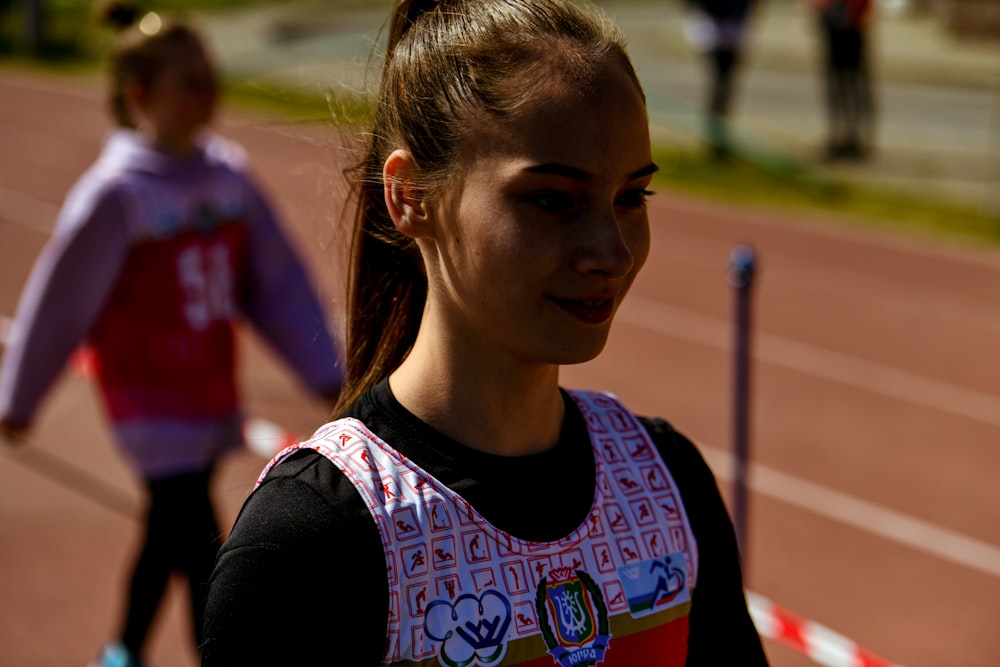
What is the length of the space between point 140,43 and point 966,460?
186 inches

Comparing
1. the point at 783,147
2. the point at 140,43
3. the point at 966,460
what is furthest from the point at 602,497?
the point at 783,147

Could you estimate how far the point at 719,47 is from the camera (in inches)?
564

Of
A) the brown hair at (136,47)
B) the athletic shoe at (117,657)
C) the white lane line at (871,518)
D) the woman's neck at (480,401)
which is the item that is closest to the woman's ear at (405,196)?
the woman's neck at (480,401)

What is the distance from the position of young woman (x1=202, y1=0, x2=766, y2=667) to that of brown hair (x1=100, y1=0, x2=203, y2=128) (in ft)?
7.24

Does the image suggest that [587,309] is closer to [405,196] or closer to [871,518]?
[405,196]

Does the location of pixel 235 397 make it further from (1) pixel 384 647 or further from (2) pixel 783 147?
(2) pixel 783 147

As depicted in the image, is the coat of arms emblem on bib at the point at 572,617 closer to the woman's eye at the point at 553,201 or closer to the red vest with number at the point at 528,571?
the red vest with number at the point at 528,571

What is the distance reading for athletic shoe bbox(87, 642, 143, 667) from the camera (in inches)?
155

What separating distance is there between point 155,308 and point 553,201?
7.96ft

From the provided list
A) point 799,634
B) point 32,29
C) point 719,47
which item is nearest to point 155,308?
point 799,634

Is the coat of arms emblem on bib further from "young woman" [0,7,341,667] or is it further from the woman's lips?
"young woman" [0,7,341,667]

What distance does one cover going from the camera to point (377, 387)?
5.99 ft

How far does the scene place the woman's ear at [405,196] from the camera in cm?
177

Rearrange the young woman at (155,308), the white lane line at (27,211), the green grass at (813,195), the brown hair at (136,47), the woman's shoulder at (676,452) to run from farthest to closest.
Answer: the green grass at (813,195) → the white lane line at (27,211) → the brown hair at (136,47) → the young woman at (155,308) → the woman's shoulder at (676,452)
